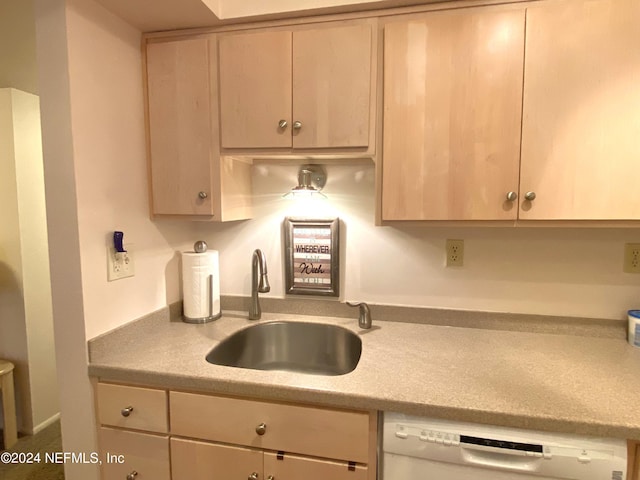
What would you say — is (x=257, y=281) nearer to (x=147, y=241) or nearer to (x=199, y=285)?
(x=199, y=285)

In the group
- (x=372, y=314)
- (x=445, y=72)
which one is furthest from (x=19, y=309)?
(x=445, y=72)

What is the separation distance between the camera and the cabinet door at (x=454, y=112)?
→ 3.82 ft

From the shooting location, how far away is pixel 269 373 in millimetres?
1132

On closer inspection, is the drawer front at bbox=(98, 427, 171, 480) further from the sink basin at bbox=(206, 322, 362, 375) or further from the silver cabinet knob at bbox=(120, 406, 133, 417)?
the sink basin at bbox=(206, 322, 362, 375)

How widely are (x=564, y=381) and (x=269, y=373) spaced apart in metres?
0.90

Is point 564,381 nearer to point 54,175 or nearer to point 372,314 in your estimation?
point 372,314

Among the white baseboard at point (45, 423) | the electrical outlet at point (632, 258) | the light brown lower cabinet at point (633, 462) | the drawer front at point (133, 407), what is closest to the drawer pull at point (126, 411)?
the drawer front at point (133, 407)

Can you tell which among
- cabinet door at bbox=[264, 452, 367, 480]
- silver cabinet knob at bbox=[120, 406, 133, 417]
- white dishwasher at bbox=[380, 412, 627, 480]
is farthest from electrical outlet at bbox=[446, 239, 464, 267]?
silver cabinet knob at bbox=[120, 406, 133, 417]

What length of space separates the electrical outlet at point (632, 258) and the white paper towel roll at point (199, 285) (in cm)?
170

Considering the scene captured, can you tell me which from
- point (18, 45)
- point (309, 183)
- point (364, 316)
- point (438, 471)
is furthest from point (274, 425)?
point (18, 45)

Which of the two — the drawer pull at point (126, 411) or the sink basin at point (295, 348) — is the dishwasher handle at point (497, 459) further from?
the drawer pull at point (126, 411)

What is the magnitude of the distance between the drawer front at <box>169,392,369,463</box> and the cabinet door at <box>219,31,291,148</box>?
0.90m

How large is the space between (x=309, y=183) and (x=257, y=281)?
51 centimetres

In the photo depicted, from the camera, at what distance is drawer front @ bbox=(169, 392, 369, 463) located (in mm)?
1037
